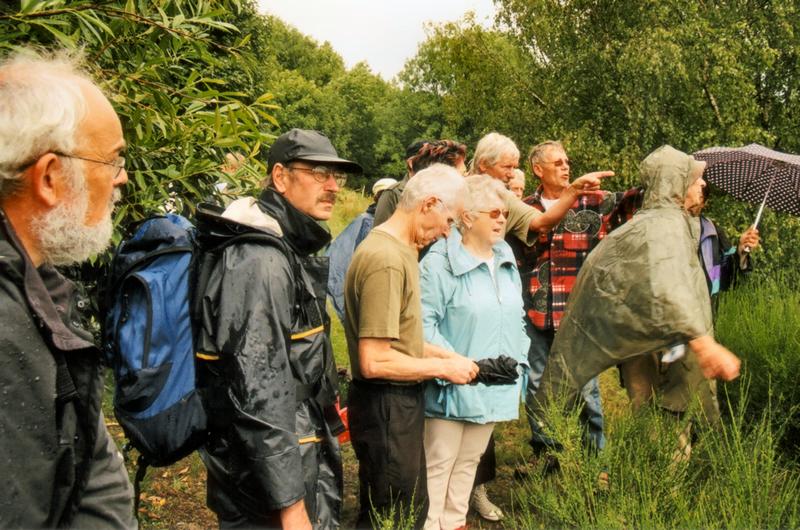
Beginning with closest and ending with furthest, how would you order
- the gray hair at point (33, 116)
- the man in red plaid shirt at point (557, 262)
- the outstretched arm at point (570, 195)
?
the gray hair at point (33, 116) < the outstretched arm at point (570, 195) < the man in red plaid shirt at point (557, 262)

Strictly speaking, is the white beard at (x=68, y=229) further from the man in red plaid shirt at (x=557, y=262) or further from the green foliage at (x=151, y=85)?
the man in red plaid shirt at (x=557, y=262)

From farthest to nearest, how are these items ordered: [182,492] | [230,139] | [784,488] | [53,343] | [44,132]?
[182,492], [230,139], [784,488], [44,132], [53,343]

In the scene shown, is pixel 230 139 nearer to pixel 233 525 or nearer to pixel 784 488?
pixel 233 525

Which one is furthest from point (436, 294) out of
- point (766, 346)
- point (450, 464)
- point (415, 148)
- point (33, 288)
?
point (766, 346)

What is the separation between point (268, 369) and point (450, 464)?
67.9 inches

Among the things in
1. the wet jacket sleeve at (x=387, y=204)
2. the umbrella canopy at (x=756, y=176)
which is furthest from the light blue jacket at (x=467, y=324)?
the umbrella canopy at (x=756, y=176)

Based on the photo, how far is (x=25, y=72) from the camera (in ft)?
5.10

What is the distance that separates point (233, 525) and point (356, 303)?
3.63 ft

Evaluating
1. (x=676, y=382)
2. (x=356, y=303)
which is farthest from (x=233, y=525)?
(x=676, y=382)

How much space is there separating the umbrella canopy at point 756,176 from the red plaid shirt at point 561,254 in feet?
6.07

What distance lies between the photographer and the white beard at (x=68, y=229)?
1.50m

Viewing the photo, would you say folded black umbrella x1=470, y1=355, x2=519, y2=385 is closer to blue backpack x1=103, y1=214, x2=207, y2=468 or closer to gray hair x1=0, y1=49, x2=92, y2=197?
blue backpack x1=103, y1=214, x2=207, y2=468

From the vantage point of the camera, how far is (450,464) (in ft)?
11.9

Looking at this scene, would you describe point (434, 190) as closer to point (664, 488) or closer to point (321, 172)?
point (321, 172)
